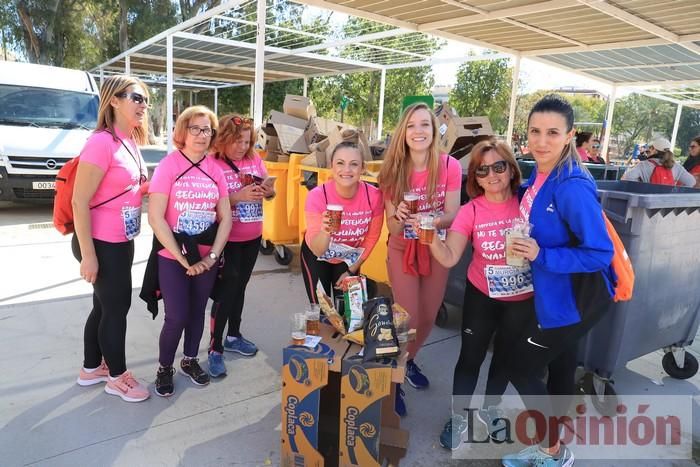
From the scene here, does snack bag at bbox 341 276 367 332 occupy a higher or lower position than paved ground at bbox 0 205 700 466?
higher

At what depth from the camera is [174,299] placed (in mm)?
2953

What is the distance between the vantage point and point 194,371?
129 inches

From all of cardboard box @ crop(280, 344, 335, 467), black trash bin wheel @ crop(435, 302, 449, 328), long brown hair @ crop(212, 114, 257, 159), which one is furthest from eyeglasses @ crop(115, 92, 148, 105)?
black trash bin wheel @ crop(435, 302, 449, 328)

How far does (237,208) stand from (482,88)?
21.8m

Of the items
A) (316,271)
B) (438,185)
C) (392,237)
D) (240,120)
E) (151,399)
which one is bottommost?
(151,399)

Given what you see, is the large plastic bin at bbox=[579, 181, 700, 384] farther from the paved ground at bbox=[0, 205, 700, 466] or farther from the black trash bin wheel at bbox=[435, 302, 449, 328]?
the black trash bin wheel at bbox=[435, 302, 449, 328]

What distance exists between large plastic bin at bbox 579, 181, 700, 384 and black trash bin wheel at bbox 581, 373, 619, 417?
2 centimetres

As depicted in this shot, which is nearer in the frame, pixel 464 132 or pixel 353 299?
pixel 353 299

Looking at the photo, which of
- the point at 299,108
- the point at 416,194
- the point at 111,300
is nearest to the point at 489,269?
the point at 416,194

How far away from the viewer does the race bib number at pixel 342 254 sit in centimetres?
293

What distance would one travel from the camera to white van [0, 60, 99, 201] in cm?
757

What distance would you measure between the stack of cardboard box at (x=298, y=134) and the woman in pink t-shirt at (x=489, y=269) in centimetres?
296

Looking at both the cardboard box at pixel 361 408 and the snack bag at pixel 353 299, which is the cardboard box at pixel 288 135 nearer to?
the snack bag at pixel 353 299

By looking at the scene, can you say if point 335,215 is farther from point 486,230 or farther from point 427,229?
point 486,230
